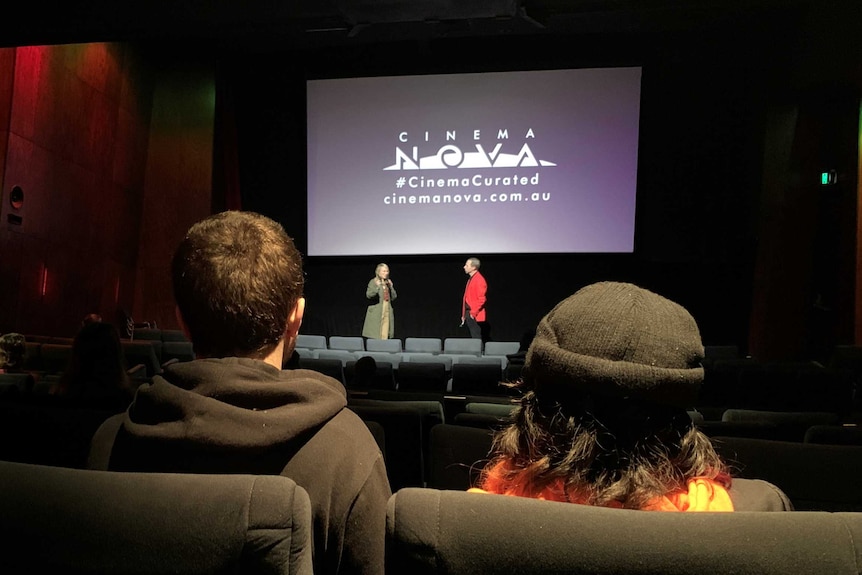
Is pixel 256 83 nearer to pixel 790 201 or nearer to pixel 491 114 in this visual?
pixel 491 114

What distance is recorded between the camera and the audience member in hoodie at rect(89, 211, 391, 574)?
0.94m

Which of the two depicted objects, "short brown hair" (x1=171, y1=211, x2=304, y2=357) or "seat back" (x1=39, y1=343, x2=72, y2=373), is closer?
"short brown hair" (x1=171, y1=211, x2=304, y2=357)

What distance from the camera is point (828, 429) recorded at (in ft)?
7.64

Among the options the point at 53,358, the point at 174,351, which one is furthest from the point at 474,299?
the point at 53,358

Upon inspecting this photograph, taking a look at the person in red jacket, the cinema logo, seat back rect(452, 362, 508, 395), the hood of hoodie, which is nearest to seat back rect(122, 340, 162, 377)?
seat back rect(452, 362, 508, 395)

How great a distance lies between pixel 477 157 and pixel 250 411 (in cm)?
873

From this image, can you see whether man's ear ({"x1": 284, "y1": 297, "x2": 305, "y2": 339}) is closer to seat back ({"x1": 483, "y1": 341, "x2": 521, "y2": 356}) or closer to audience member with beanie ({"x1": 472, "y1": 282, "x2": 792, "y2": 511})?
audience member with beanie ({"x1": 472, "y1": 282, "x2": 792, "y2": 511})

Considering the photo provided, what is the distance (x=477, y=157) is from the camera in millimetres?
9344

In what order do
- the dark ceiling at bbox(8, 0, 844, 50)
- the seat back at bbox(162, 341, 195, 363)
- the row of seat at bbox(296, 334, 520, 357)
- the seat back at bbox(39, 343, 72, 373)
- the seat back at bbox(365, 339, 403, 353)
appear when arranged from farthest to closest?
the row of seat at bbox(296, 334, 520, 357)
the seat back at bbox(365, 339, 403, 353)
the seat back at bbox(162, 341, 195, 363)
the dark ceiling at bbox(8, 0, 844, 50)
the seat back at bbox(39, 343, 72, 373)

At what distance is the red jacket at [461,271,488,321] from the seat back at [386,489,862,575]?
9.15 m

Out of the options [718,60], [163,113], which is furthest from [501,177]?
[163,113]

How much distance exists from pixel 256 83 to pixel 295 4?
19.3ft

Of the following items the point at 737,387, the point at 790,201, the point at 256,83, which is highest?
the point at 256,83

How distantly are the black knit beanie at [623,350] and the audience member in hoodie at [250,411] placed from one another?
371mm
